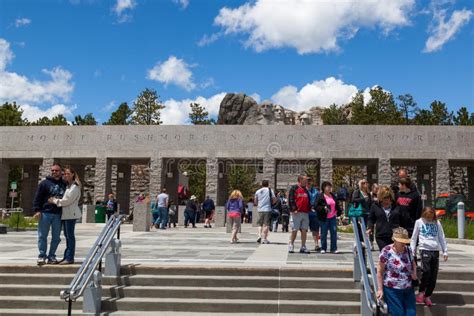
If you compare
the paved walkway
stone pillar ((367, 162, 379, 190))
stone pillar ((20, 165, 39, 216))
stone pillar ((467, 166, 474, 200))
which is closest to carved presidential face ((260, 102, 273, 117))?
stone pillar ((20, 165, 39, 216))

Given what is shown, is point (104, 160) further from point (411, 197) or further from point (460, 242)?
point (411, 197)

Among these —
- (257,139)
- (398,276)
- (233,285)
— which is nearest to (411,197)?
(398,276)

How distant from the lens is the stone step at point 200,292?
741cm

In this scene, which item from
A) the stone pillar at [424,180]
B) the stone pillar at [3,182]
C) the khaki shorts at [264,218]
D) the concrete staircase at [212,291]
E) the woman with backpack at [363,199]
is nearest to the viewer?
the concrete staircase at [212,291]

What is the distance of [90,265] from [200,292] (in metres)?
1.68

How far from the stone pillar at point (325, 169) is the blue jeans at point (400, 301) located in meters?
21.4

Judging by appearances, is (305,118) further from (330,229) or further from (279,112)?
(330,229)

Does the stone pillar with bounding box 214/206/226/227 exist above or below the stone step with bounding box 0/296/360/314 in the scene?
above

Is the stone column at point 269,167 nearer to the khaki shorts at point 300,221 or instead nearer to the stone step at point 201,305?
the khaki shorts at point 300,221

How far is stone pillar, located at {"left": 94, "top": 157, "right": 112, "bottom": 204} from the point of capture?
2903 centimetres

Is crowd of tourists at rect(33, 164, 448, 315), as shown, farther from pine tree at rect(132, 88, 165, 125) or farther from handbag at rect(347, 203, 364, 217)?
pine tree at rect(132, 88, 165, 125)

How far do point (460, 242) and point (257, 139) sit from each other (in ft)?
48.1

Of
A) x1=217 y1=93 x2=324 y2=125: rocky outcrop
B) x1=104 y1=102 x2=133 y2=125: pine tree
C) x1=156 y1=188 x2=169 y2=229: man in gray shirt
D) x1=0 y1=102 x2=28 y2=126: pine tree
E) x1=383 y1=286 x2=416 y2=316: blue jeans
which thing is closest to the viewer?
x1=383 y1=286 x2=416 y2=316: blue jeans

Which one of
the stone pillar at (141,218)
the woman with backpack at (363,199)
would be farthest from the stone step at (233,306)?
the stone pillar at (141,218)
